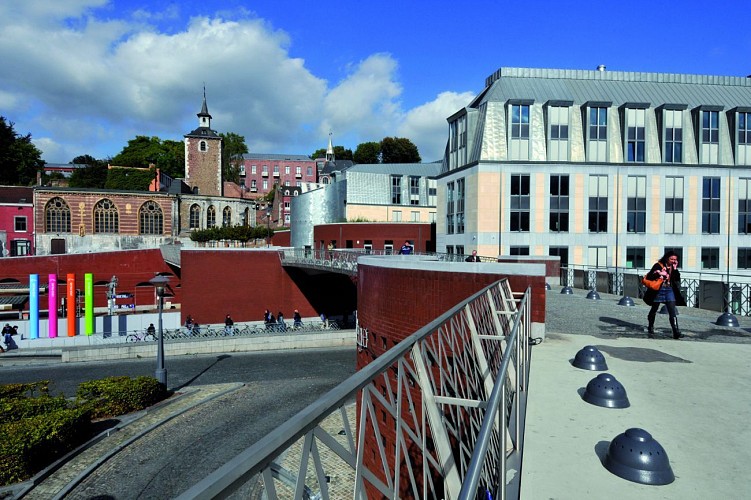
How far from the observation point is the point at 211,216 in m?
70.6

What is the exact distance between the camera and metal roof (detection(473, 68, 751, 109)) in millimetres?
39000

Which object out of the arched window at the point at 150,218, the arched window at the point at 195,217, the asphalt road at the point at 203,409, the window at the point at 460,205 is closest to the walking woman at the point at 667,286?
the asphalt road at the point at 203,409

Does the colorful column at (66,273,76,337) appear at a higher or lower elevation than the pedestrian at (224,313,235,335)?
higher

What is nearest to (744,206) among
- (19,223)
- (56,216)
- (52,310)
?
(52,310)

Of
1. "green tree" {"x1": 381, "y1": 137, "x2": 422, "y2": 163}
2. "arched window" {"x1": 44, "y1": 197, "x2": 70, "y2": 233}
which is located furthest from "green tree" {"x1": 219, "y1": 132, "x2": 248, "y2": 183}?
"arched window" {"x1": 44, "y1": 197, "x2": 70, "y2": 233}

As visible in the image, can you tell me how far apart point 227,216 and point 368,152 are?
48275mm

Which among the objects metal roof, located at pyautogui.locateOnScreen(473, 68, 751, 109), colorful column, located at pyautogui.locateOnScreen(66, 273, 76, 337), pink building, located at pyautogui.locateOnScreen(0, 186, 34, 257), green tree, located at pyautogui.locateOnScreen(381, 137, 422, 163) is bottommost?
colorful column, located at pyautogui.locateOnScreen(66, 273, 76, 337)

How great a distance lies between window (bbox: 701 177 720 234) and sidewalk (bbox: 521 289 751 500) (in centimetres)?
3007

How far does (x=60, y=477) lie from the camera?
13797mm

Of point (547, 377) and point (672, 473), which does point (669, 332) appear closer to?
point (547, 377)

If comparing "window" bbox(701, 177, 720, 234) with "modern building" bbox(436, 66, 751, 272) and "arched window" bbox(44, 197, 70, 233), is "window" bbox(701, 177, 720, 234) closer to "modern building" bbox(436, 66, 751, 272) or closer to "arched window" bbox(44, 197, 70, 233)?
"modern building" bbox(436, 66, 751, 272)

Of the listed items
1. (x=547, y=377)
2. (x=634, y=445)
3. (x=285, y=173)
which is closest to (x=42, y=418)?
(x=547, y=377)

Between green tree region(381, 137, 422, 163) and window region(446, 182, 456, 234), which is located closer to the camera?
window region(446, 182, 456, 234)

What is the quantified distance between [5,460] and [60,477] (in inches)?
55.4
